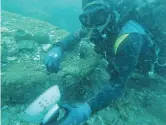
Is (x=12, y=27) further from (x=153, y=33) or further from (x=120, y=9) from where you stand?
(x=153, y=33)

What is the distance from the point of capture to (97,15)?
232 cm

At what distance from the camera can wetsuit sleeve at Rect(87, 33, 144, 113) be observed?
229 cm

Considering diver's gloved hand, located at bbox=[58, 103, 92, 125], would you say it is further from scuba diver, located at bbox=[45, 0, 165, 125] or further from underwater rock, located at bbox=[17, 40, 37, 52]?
underwater rock, located at bbox=[17, 40, 37, 52]

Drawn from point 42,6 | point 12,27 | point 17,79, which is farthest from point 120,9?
point 42,6

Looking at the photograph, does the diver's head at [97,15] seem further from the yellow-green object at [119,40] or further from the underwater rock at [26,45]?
the underwater rock at [26,45]

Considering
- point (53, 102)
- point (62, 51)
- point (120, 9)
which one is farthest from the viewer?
point (62, 51)

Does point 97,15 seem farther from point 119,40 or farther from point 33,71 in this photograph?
point 33,71

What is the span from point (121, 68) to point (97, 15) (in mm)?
653

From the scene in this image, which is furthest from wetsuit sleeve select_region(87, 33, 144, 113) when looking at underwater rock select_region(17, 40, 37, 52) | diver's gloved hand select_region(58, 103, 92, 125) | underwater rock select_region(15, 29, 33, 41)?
underwater rock select_region(15, 29, 33, 41)

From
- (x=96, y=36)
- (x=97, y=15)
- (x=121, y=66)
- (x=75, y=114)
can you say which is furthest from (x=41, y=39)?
(x=75, y=114)

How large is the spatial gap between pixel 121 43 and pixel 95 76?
3.37 feet

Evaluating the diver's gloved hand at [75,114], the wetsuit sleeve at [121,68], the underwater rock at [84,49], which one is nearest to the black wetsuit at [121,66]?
the wetsuit sleeve at [121,68]

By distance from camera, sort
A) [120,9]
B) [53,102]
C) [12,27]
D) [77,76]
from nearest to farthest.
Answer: [53,102] < [120,9] < [77,76] < [12,27]

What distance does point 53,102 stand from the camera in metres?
2.28
